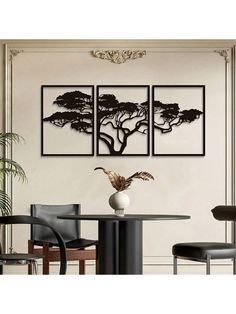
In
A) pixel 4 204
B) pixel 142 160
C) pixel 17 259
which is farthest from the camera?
pixel 142 160

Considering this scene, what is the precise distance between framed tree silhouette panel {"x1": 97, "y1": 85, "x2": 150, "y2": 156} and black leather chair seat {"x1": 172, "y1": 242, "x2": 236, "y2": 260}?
7.59ft

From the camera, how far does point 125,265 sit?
18.8ft

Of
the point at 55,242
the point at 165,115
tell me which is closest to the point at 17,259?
the point at 55,242

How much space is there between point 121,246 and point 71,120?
2.70m

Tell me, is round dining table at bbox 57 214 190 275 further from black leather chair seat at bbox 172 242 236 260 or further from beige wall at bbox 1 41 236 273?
beige wall at bbox 1 41 236 273

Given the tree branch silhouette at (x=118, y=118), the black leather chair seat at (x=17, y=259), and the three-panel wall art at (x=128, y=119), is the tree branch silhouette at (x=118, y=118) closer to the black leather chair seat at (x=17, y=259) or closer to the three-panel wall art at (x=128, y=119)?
the three-panel wall art at (x=128, y=119)

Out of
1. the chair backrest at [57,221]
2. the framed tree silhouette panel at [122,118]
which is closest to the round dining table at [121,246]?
the chair backrest at [57,221]

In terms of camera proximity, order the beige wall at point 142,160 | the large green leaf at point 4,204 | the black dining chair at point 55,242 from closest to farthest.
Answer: the black dining chair at point 55,242 → the large green leaf at point 4,204 → the beige wall at point 142,160

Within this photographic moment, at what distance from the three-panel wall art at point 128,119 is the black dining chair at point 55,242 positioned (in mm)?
1269

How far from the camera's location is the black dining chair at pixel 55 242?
619 centimetres

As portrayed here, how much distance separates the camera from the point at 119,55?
8.10 meters

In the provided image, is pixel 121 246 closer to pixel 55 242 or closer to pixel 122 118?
pixel 55 242
